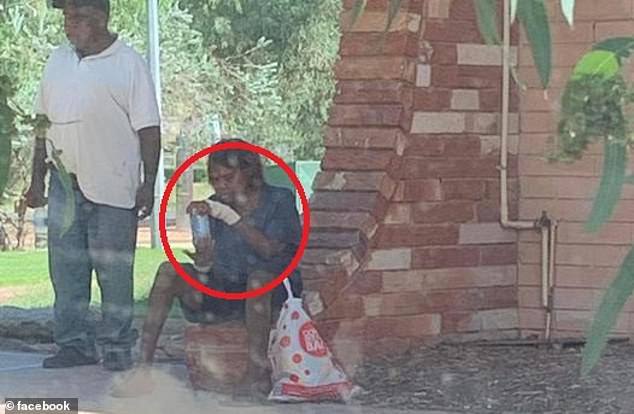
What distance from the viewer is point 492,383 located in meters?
6.35

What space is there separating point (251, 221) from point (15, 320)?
2.86m

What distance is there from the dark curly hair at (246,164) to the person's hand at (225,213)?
0.13m

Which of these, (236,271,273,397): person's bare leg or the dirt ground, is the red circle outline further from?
the dirt ground

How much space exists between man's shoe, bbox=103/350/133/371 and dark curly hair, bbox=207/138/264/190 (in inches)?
38.1

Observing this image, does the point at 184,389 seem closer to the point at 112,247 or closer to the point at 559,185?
the point at 112,247

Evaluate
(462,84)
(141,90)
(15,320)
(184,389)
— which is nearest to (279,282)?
(184,389)

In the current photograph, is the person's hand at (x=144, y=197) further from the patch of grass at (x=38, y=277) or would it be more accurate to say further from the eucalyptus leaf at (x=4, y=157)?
the eucalyptus leaf at (x=4, y=157)

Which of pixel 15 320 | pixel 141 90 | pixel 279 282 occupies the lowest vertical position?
pixel 15 320

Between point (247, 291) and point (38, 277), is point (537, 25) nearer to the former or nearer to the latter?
point (247, 291)

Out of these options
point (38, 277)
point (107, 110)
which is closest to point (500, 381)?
point (107, 110)

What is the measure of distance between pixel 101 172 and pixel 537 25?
16.0 feet

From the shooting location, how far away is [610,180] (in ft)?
5.78

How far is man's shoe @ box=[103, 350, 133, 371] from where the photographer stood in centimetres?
663

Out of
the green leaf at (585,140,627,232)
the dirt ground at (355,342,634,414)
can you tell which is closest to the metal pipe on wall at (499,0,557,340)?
the dirt ground at (355,342,634,414)
